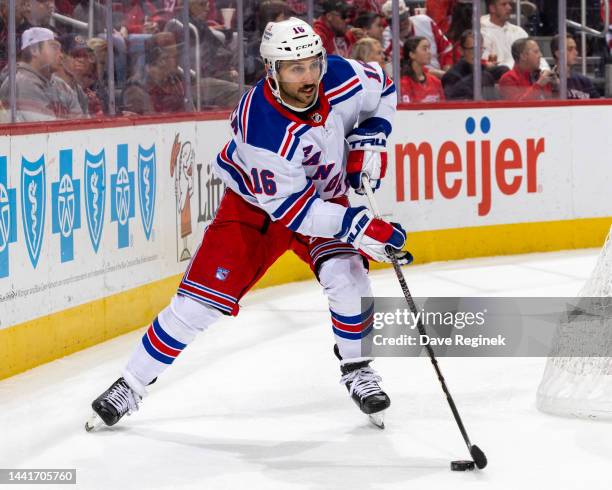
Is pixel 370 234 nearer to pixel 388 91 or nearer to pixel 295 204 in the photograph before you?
pixel 295 204

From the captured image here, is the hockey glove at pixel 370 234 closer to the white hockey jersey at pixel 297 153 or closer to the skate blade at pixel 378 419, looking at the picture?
the white hockey jersey at pixel 297 153

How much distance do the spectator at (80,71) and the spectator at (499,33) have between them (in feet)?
10.5

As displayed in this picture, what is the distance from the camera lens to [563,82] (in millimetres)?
8266

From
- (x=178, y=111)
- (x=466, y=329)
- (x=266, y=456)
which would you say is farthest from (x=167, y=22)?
(x=266, y=456)

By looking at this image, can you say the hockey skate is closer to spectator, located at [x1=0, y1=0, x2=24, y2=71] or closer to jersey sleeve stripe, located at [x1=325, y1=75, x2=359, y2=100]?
jersey sleeve stripe, located at [x1=325, y1=75, x2=359, y2=100]

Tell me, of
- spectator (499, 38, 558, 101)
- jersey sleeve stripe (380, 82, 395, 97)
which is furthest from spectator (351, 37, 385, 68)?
jersey sleeve stripe (380, 82, 395, 97)

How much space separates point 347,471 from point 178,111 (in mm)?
3370

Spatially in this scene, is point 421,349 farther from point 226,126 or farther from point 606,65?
point 606,65

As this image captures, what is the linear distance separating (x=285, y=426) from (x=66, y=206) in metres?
1.57

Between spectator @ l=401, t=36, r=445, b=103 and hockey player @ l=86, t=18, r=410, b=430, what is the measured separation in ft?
12.4

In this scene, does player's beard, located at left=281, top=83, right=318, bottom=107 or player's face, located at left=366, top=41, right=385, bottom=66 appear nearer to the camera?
player's beard, located at left=281, top=83, right=318, bottom=107

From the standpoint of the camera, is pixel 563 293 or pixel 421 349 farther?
pixel 563 293

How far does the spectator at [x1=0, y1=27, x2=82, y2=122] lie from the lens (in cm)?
500

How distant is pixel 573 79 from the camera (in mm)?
8297
